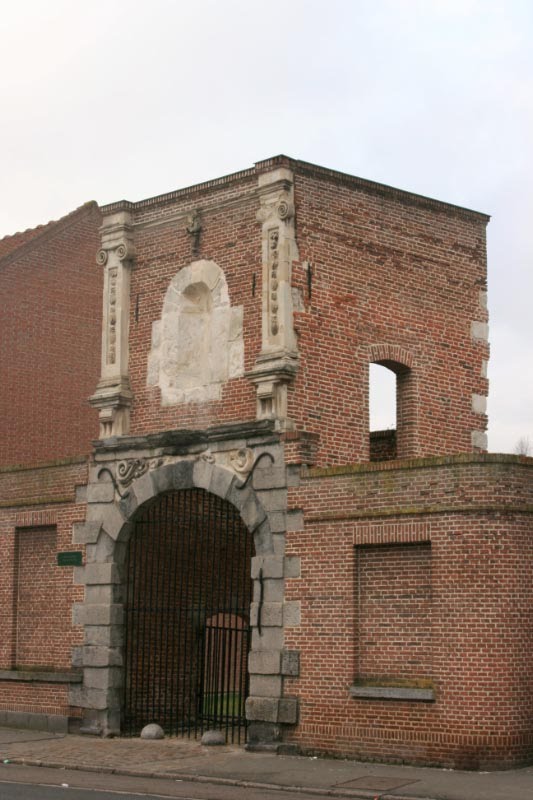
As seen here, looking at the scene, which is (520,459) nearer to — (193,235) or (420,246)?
(420,246)

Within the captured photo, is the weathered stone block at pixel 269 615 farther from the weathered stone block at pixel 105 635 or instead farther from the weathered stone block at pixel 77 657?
the weathered stone block at pixel 77 657

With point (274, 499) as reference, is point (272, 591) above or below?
below

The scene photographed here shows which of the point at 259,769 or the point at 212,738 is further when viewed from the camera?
the point at 212,738

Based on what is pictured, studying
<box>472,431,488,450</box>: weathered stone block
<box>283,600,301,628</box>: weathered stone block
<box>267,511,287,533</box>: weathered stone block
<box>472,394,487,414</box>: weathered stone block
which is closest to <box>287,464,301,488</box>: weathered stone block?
<box>267,511,287,533</box>: weathered stone block

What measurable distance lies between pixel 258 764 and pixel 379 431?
6796 mm

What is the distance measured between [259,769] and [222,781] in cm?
84

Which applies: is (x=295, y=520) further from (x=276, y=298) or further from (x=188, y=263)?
(x=188, y=263)

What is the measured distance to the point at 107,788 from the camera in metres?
14.8

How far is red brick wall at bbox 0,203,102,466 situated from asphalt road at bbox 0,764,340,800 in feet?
39.3

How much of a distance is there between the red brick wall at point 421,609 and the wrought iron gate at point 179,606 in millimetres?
2540

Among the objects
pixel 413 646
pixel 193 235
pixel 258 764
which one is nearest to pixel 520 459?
pixel 413 646

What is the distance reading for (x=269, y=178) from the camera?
19.0 metres

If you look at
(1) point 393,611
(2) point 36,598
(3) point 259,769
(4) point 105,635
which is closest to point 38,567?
(2) point 36,598

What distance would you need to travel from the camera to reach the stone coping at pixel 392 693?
16.1 metres
